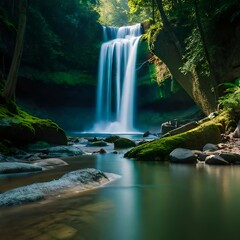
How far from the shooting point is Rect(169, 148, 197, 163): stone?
755 centimetres

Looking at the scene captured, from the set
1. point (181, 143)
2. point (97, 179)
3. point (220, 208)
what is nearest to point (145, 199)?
point (220, 208)

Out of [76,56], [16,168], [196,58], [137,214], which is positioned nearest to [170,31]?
[196,58]

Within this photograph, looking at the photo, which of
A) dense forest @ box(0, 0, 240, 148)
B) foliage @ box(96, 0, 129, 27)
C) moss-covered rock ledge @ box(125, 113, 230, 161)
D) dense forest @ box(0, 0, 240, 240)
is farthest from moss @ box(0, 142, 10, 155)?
foliage @ box(96, 0, 129, 27)

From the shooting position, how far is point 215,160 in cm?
714

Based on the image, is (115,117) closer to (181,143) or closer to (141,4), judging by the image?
(141,4)

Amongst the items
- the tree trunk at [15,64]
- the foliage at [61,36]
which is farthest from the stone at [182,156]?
the foliage at [61,36]

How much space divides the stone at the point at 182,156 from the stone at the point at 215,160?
394mm

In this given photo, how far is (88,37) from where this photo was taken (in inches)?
1351

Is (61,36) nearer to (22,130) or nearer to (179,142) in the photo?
(22,130)

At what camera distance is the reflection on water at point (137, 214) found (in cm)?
265

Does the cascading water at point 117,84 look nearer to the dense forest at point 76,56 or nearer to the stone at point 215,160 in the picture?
the dense forest at point 76,56

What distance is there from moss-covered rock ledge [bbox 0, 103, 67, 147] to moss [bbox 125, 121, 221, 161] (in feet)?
13.6

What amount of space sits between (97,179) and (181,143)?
4.18m

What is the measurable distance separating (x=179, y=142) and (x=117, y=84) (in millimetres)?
23203
